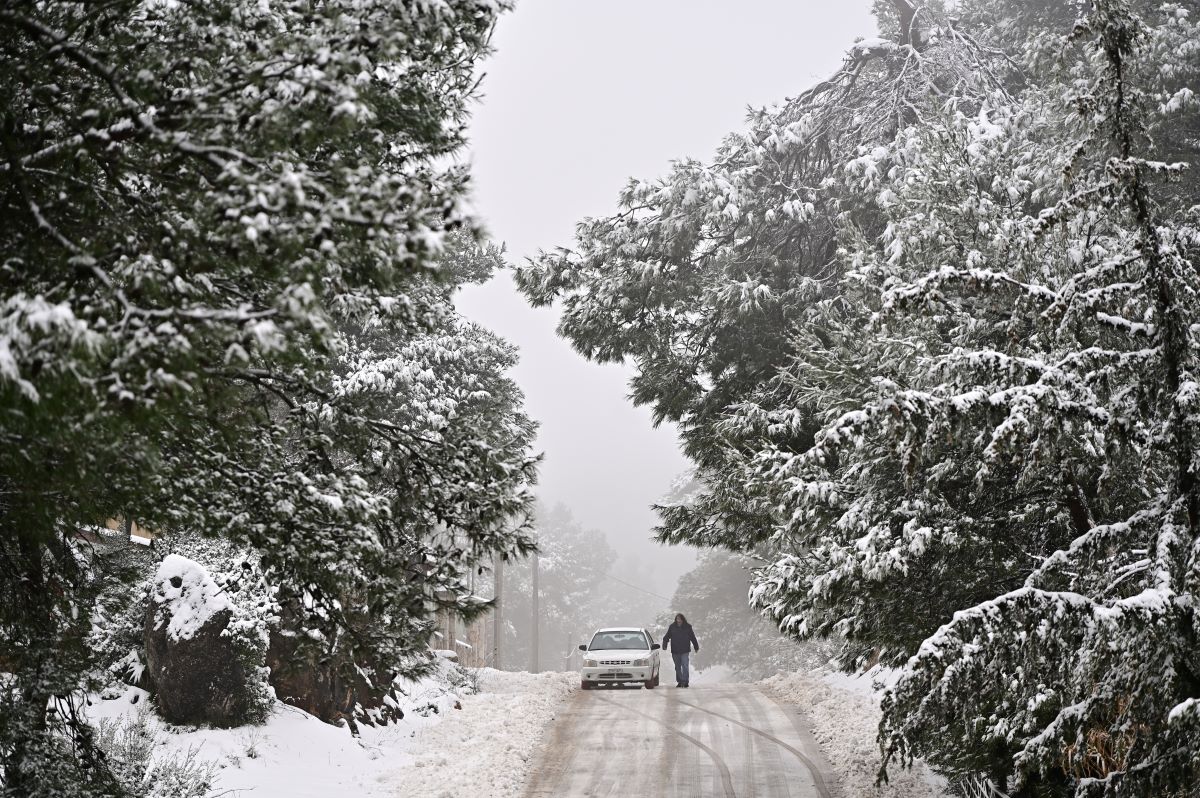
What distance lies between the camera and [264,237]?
3.43 m

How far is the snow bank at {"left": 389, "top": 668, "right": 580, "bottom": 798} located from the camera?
450 inches

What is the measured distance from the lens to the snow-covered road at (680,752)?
11430mm

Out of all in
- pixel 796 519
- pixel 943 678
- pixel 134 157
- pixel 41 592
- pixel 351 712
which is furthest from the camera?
pixel 351 712

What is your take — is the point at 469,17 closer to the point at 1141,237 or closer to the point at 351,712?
the point at 1141,237

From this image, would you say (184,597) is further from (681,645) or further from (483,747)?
(681,645)

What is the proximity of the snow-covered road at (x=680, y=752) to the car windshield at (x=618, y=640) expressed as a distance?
384cm

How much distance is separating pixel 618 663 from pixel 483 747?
286 inches

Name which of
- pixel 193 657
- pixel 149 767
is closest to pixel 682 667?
pixel 193 657

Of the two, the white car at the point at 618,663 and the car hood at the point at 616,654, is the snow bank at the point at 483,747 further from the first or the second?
the car hood at the point at 616,654

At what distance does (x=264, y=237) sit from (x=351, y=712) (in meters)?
12.5

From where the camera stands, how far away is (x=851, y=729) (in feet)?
44.2

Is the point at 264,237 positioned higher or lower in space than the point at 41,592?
higher

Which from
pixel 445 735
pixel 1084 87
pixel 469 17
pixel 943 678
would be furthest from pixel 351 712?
pixel 1084 87

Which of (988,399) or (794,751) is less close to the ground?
(988,399)
